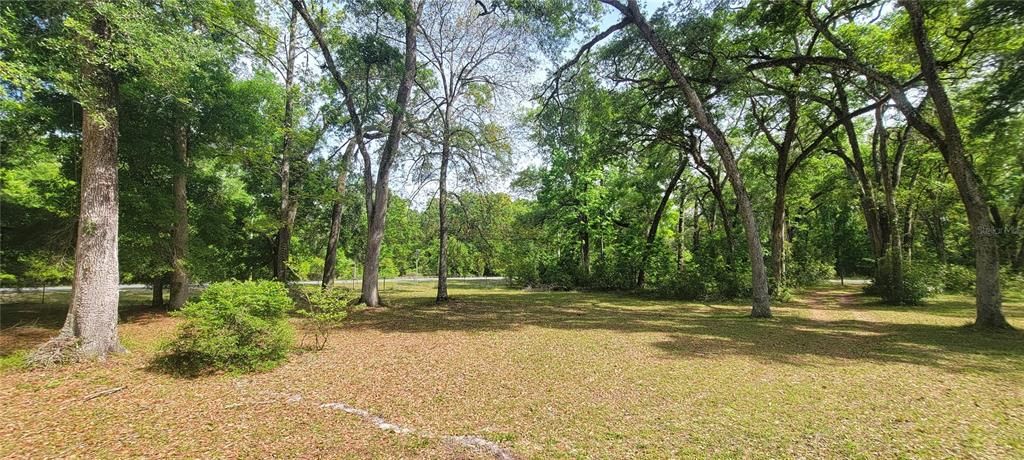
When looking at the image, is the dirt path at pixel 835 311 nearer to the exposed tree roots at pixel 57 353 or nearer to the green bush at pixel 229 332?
the green bush at pixel 229 332

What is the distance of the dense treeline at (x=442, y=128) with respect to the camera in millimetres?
6504

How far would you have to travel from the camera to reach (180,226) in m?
11.6

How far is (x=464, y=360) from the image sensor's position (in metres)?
6.98

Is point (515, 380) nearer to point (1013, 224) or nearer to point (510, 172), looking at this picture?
point (510, 172)

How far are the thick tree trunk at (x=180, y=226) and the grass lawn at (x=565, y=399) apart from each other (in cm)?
281

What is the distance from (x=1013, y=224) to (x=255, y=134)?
33.7 m

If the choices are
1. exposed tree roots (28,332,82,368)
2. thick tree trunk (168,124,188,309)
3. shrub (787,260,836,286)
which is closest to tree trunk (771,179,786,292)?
shrub (787,260,836,286)

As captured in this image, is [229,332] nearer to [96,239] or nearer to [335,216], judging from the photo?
[96,239]

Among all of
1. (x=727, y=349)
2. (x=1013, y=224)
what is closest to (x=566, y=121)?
(x=727, y=349)

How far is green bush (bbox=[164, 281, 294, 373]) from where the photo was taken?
19.2 feet

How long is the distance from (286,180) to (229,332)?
11017 millimetres

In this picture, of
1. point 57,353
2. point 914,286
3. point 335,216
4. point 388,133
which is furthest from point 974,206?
point 335,216

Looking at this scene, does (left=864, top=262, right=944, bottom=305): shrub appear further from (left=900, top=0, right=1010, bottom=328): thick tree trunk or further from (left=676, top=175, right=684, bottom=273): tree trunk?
(left=676, top=175, right=684, bottom=273): tree trunk

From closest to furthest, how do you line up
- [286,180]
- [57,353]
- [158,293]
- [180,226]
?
[57,353], [180,226], [158,293], [286,180]
